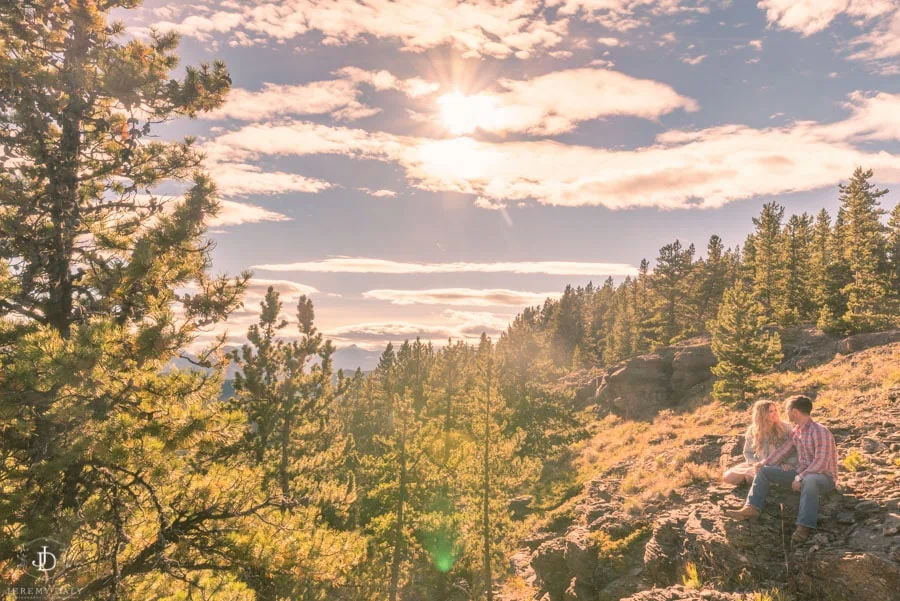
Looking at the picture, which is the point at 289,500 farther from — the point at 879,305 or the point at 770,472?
the point at 879,305

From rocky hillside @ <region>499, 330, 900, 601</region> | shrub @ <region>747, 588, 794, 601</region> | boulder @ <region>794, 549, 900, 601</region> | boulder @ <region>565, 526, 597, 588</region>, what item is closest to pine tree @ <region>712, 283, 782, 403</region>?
rocky hillside @ <region>499, 330, 900, 601</region>

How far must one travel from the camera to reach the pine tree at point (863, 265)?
117ft

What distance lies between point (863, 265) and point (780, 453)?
43.4 meters

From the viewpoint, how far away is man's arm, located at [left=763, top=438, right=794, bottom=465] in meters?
7.84

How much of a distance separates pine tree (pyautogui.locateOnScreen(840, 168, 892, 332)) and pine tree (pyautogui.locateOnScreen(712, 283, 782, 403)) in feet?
34.9

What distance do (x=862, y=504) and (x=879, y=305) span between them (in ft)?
146

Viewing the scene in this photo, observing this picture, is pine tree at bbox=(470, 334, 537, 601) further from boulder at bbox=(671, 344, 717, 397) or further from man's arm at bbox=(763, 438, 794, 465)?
boulder at bbox=(671, 344, 717, 397)

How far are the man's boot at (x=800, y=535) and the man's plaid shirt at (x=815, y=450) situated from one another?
38.2 inches

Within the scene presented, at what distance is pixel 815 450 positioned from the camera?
7.33 meters

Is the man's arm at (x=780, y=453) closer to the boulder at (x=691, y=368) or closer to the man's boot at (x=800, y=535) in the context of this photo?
the man's boot at (x=800, y=535)

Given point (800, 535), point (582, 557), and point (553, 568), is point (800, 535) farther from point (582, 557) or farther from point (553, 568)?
point (553, 568)

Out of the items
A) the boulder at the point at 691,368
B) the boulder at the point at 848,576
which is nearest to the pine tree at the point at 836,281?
the boulder at the point at 691,368

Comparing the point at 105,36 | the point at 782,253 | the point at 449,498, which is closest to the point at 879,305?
the point at 782,253

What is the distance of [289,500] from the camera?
677 cm
